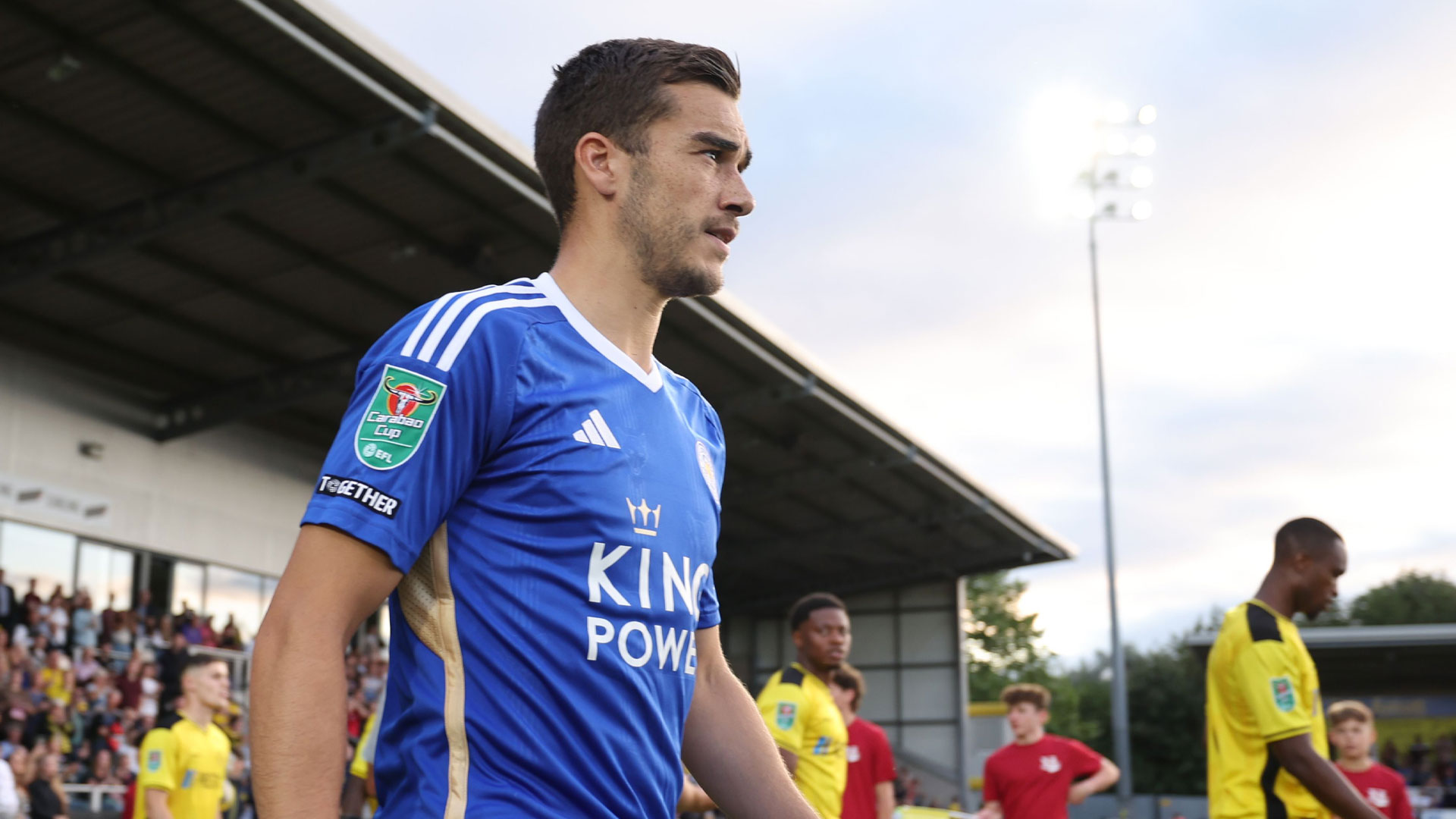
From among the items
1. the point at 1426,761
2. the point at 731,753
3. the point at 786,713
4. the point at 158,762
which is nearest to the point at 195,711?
the point at 158,762

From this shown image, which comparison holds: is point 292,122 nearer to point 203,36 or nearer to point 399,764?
point 203,36

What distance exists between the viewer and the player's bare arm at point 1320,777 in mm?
5195

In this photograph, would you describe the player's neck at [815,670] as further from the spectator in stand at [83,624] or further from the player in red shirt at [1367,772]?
the spectator in stand at [83,624]

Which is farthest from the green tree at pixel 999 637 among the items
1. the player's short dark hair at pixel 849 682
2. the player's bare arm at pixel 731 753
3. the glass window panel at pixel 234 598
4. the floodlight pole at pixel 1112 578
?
the player's bare arm at pixel 731 753

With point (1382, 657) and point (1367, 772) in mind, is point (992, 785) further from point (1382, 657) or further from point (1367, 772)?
point (1382, 657)

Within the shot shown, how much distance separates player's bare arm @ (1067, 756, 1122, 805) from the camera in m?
10.8

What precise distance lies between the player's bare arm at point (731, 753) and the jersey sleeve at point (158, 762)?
7.61 m

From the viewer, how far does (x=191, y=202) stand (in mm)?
15922

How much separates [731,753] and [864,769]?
8275mm

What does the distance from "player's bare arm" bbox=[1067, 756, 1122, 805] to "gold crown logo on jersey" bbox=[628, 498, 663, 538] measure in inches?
371

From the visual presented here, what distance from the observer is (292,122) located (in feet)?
48.7

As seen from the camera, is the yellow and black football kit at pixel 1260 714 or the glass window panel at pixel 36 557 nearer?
the yellow and black football kit at pixel 1260 714

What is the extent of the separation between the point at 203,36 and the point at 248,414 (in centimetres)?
953

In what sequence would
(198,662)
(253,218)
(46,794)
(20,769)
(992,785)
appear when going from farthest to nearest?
(253,218)
(20,769)
(46,794)
(992,785)
(198,662)
